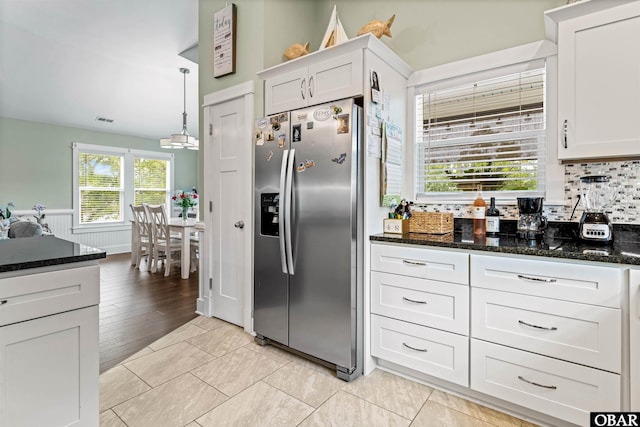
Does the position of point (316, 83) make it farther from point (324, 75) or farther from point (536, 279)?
point (536, 279)

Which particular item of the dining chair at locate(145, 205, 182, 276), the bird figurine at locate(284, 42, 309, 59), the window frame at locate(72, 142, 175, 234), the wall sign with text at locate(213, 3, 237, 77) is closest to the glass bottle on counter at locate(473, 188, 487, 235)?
the bird figurine at locate(284, 42, 309, 59)

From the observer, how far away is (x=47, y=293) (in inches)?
50.4

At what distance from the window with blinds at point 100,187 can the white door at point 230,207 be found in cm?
449

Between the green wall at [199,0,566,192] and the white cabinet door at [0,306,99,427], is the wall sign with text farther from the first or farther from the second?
the white cabinet door at [0,306,99,427]

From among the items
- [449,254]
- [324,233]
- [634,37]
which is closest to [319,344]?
[324,233]

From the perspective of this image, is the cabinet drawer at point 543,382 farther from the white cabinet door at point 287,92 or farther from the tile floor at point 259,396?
the white cabinet door at point 287,92

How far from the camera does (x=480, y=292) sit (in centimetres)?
174

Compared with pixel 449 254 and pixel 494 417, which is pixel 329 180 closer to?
pixel 449 254

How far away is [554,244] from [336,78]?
63.3 inches

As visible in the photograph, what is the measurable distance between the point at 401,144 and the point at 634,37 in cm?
131

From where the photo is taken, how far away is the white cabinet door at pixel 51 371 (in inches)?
47.4

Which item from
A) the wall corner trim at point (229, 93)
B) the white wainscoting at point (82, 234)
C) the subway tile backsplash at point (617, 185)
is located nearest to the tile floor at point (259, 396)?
the subway tile backsplash at point (617, 185)

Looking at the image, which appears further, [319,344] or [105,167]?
[105,167]

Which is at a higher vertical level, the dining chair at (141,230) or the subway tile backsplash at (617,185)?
the subway tile backsplash at (617,185)
